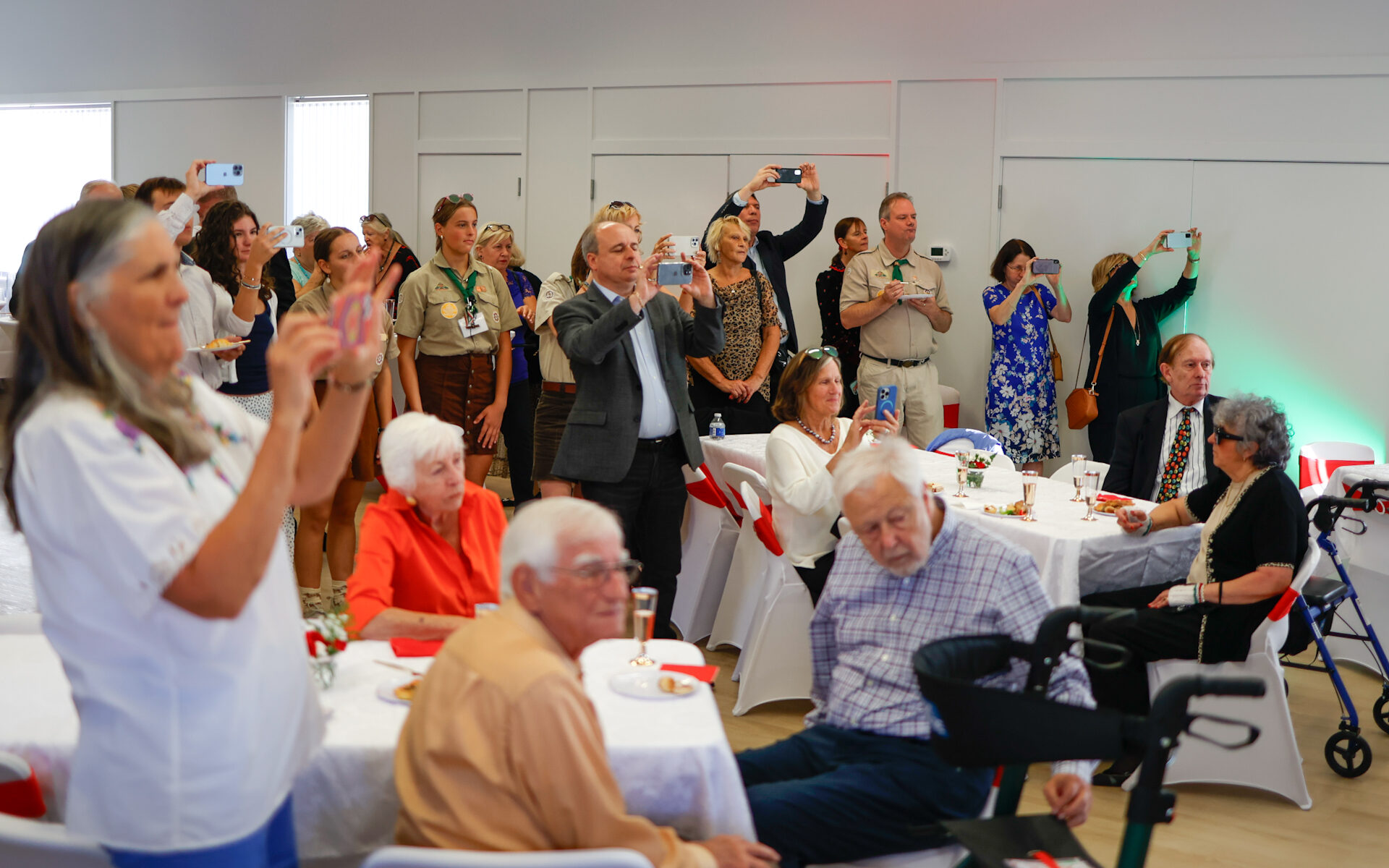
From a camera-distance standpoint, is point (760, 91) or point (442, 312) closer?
point (442, 312)

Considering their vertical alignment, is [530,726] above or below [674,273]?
below

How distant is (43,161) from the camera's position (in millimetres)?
10039

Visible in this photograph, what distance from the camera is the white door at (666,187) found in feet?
25.3

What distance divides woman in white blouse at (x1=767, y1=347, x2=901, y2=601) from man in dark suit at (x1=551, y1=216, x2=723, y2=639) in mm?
348

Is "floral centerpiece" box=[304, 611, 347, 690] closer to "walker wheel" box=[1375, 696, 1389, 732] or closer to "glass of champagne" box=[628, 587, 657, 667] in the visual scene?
"glass of champagne" box=[628, 587, 657, 667]

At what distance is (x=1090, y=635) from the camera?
10.00ft

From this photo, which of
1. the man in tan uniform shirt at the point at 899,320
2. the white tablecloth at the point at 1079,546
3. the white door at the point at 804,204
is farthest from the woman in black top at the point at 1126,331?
the white tablecloth at the point at 1079,546

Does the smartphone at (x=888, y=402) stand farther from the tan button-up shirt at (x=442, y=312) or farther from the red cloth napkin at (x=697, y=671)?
the tan button-up shirt at (x=442, y=312)

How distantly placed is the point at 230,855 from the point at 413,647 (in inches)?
37.5

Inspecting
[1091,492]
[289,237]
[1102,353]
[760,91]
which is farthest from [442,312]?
[1102,353]

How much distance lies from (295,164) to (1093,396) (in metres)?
6.25

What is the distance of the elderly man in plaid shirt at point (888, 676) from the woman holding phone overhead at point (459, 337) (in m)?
3.15

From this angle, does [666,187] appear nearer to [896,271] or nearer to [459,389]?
[896,271]

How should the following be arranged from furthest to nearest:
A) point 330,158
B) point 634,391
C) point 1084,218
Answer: point 330,158 → point 1084,218 → point 634,391
